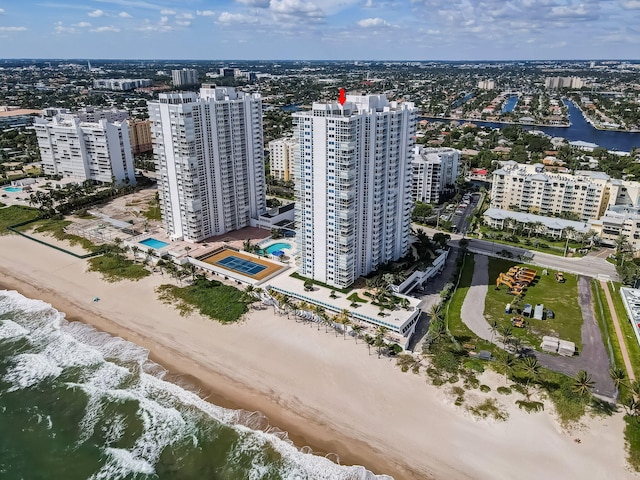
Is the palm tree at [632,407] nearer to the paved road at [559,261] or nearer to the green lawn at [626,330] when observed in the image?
the green lawn at [626,330]

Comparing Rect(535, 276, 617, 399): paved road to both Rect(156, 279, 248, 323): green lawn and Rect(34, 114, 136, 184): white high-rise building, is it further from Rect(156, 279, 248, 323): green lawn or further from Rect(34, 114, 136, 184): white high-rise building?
Rect(34, 114, 136, 184): white high-rise building

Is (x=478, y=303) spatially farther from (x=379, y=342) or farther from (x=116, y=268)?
(x=116, y=268)

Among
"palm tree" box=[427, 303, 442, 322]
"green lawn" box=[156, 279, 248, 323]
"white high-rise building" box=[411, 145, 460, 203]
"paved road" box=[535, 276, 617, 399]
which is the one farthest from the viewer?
"white high-rise building" box=[411, 145, 460, 203]

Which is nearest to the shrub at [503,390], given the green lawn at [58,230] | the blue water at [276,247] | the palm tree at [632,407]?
the palm tree at [632,407]

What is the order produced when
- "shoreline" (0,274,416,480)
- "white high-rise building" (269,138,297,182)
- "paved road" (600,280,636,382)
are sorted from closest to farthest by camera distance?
1. "shoreline" (0,274,416,480)
2. "paved road" (600,280,636,382)
3. "white high-rise building" (269,138,297,182)

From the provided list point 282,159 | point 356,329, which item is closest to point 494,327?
point 356,329

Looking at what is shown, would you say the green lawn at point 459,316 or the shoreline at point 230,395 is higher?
the green lawn at point 459,316

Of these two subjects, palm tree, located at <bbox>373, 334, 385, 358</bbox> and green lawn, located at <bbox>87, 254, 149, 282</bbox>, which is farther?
green lawn, located at <bbox>87, 254, 149, 282</bbox>

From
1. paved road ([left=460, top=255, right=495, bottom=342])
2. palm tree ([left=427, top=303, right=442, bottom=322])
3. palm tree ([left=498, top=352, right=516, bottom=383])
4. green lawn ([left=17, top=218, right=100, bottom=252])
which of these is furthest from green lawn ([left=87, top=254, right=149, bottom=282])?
palm tree ([left=498, top=352, right=516, bottom=383])
